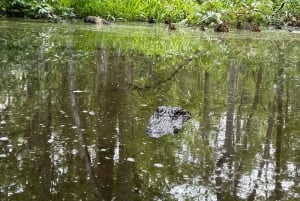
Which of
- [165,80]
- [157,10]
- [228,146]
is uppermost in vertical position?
[157,10]

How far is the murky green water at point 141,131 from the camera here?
1552 millimetres

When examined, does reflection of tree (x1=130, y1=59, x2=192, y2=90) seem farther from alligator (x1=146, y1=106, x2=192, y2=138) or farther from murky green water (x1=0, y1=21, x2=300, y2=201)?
alligator (x1=146, y1=106, x2=192, y2=138)

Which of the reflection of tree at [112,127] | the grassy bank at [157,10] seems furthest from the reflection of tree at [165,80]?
the grassy bank at [157,10]

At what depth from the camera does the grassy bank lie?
9.27 metres

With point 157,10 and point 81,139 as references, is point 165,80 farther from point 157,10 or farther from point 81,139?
point 157,10

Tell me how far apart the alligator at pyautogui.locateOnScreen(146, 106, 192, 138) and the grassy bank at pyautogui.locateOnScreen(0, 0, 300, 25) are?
290 inches

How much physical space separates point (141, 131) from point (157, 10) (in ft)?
30.1

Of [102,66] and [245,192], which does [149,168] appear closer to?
[245,192]

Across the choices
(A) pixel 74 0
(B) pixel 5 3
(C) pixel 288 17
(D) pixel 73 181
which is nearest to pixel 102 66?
(D) pixel 73 181

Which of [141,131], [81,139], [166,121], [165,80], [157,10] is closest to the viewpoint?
[81,139]

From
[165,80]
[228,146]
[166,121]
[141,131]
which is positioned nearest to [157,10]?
[165,80]

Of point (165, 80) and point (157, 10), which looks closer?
point (165, 80)

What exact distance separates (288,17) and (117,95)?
9767mm

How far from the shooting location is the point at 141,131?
2148 millimetres
